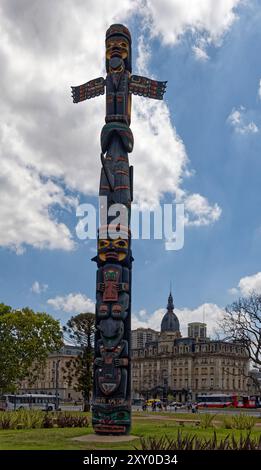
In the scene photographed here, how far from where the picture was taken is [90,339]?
77500mm

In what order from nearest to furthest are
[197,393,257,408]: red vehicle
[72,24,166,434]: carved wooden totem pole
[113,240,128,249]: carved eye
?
[72,24,166,434]: carved wooden totem pole < [113,240,128,249]: carved eye < [197,393,257,408]: red vehicle

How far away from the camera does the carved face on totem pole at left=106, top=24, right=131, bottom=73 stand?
143ft

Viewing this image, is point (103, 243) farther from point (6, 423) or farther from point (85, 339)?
point (85, 339)

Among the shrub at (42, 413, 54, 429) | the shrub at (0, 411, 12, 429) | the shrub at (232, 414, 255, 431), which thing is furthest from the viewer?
the shrub at (42, 413, 54, 429)

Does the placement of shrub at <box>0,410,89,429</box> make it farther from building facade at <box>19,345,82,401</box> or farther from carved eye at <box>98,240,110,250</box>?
building facade at <box>19,345,82,401</box>

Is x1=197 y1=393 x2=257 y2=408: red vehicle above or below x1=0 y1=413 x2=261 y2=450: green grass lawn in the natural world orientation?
below

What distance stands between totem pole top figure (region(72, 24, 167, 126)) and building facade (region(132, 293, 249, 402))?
129 m

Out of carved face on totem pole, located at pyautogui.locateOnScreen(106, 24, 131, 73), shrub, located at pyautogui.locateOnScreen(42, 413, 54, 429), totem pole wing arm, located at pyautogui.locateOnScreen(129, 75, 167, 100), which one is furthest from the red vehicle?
carved face on totem pole, located at pyautogui.locateOnScreen(106, 24, 131, 73)

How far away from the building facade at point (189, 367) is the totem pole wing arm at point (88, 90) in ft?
421

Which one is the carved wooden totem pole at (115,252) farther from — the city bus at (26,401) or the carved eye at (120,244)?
the city bus at (26,401)

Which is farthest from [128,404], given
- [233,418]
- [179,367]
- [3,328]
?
[179,367]

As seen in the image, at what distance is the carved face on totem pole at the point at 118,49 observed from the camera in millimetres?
43562

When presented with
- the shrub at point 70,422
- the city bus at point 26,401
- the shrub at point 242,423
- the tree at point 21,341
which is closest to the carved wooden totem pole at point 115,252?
the shrub at point 70,422
